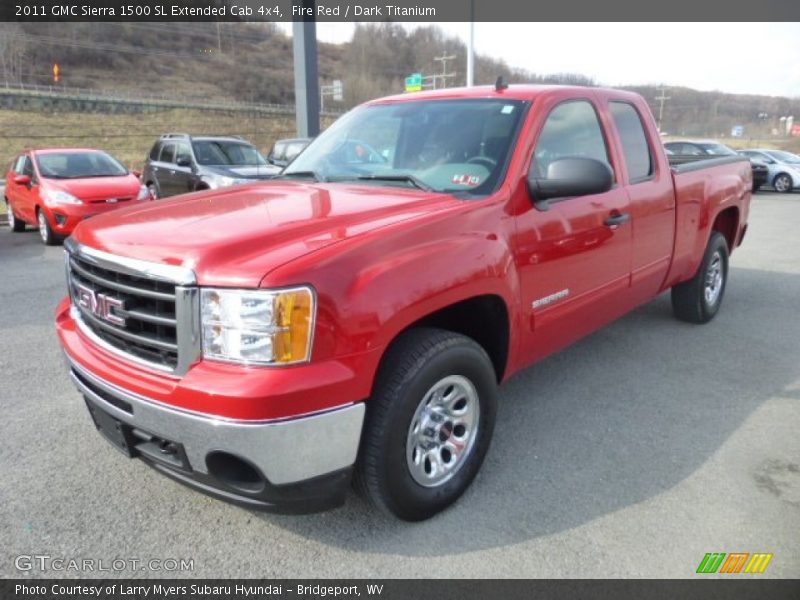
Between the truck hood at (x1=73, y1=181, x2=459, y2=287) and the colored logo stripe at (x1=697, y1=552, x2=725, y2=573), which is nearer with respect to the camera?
the truck hood at (x1=73, y1=181, x2=459, y2=287)

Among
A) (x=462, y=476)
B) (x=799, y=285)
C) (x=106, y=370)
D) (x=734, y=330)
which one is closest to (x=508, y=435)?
(x=462, y=476)

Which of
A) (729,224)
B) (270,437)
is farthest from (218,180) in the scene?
(270,437)

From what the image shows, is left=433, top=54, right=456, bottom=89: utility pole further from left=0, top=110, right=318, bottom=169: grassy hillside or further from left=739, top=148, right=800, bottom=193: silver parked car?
left=739, top=148, right=800, bottom=193: silver parked car

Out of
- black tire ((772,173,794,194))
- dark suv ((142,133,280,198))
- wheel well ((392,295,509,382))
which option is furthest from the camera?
black tire ((772,173,794,194))

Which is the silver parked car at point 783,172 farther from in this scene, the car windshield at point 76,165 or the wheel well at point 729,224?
the car windshield at point 76,165

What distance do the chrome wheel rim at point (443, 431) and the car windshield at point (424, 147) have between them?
3.20 ft

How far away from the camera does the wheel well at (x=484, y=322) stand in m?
2.87

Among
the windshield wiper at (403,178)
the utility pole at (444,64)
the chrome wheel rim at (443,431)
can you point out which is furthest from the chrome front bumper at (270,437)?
the utility pole at (444,64)

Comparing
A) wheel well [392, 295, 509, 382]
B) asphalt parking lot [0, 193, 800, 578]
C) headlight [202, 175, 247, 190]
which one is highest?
headlight [202, 175, 247, 190]

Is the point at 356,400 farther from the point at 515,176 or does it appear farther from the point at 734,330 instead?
the point at 734,330

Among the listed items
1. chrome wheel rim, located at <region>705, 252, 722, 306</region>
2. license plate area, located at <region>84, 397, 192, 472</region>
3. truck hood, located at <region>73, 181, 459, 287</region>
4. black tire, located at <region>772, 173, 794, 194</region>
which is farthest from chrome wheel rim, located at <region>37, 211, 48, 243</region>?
black tire, located at <region>772, 173, 794, 194</region>

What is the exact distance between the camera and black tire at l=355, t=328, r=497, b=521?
2330 millimetres

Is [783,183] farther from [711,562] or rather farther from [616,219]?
[711,562]

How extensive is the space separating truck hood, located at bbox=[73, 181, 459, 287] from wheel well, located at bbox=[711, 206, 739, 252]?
12.5 feet
